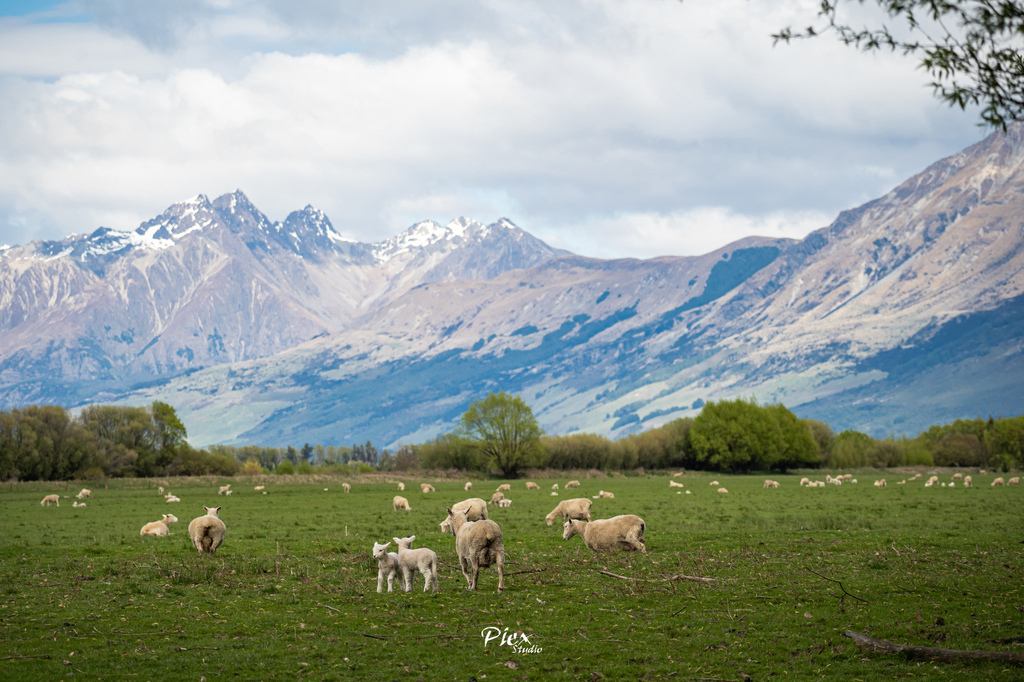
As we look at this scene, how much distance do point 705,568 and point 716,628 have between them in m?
5.93

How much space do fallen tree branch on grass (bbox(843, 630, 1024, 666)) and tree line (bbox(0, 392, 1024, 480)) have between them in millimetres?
78510

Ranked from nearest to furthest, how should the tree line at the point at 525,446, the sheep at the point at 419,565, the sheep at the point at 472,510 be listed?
the sheep at the point at 419,565
the sheep at the point at 472,510
the tree line at the point at 525,446

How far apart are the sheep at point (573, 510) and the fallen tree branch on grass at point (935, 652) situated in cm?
1893

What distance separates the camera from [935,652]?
12570 millimetres

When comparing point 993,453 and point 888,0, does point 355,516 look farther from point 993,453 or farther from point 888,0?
point 993,453

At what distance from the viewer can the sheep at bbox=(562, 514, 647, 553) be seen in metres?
24.0

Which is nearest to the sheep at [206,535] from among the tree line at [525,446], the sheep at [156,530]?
the sheep at [156,530]

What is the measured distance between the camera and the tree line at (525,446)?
79312 mm

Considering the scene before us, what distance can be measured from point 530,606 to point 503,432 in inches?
3423

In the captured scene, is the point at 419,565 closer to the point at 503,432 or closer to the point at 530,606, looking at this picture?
the point at 530,606

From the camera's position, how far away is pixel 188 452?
336 ft

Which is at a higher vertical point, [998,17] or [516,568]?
[998,17]

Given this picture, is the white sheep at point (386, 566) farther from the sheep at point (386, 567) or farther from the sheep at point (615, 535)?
the sheep at point (615, 535)

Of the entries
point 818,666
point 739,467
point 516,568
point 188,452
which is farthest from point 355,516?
point 739,467
